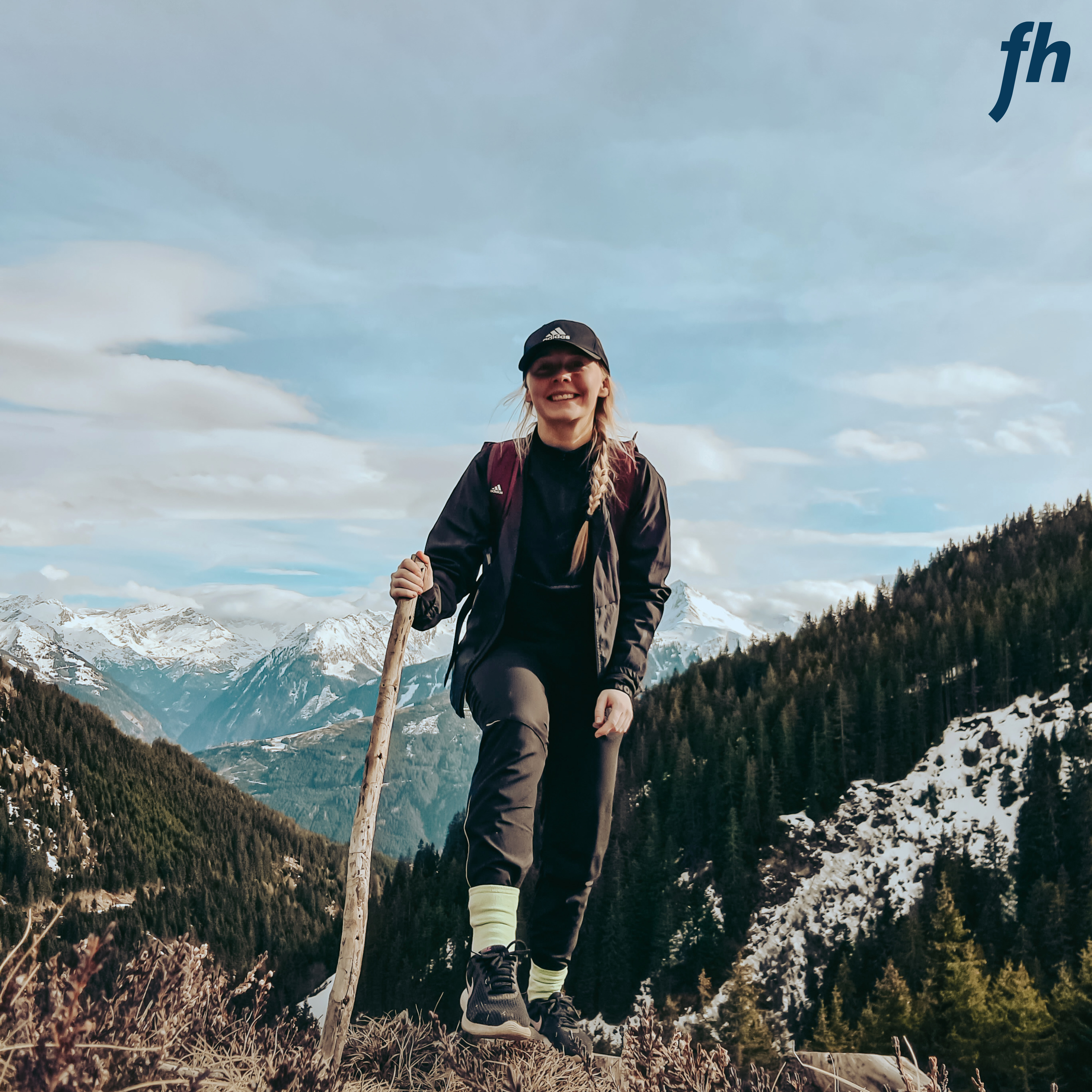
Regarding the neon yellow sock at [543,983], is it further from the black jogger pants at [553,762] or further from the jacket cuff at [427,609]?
the jacket cuff at [427,609]

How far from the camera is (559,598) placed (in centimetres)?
515

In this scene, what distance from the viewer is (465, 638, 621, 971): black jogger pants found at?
4641 millimetres

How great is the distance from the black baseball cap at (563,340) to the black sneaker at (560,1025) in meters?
3.82

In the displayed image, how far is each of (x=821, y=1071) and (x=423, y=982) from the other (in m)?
88.3

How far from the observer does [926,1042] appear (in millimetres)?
63906

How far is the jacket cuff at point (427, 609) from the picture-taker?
15.7 ft

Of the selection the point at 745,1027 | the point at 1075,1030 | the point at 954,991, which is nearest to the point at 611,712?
the point at 1075,1030

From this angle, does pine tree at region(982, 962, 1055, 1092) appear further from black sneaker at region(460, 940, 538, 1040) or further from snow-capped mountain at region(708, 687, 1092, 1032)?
black sneaker at region(460, 940, 538, 1040)

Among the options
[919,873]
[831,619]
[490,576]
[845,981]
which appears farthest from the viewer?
[831,619]

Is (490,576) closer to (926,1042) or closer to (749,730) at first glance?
(926,1042)

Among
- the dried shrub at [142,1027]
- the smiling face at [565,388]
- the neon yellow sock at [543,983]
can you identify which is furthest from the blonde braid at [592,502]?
the dried shrub at [142,1027]

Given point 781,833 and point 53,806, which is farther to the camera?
point 53,806

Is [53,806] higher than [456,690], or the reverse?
[456,690]

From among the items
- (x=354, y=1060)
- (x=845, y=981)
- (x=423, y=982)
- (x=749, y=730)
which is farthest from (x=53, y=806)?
(x=354, y=1060)
